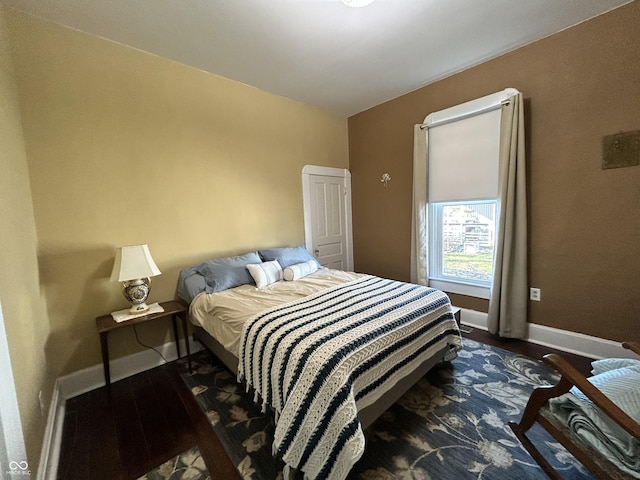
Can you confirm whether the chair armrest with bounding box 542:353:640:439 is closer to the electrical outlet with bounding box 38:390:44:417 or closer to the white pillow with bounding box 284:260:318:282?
the white pillow with bounding box 284:260:318:282

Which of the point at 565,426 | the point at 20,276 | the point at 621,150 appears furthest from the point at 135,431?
the point at 621,150

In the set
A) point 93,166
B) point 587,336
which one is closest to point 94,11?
point 93,166

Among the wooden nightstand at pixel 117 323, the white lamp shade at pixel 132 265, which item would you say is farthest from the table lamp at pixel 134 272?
the wooden nightstand at pixel 117 323

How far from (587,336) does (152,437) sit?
3.56 metres

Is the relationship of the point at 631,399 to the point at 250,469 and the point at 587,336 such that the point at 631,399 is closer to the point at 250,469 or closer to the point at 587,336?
the point at 587,336

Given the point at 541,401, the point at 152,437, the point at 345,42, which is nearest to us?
the point at 541,401

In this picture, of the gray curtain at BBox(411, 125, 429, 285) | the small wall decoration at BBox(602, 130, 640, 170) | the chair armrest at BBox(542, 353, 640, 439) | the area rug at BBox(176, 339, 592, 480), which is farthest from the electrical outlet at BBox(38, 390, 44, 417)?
the small wall decoration at BBox(602, 130, 640, 170)

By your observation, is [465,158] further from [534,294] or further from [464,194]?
[534,294]

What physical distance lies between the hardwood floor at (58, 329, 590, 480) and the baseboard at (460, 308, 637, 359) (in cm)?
14

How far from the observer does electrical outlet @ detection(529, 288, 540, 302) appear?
253cm

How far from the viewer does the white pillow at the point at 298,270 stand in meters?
2.64

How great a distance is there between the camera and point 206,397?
1934 millimetres

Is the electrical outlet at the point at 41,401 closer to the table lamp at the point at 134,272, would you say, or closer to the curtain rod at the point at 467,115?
the table lamp at the point at 134,272

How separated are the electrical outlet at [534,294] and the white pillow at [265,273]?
257cm
